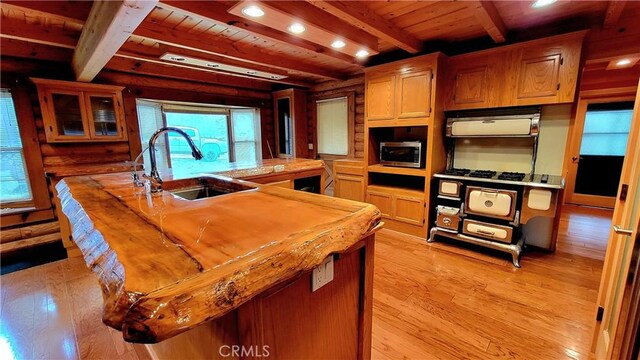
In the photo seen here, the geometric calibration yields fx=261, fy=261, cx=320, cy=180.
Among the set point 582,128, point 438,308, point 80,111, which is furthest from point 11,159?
point 582,128

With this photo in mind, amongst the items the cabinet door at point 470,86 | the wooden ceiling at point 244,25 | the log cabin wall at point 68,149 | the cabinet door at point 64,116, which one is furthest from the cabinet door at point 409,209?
the cabinet door at point 64,116

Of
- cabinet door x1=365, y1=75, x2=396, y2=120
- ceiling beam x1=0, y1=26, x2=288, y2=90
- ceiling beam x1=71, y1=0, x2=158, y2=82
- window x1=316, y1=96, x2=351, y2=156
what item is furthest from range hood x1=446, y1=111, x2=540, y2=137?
ceiling beam x1=71, y1=0, x2=158, y2=82

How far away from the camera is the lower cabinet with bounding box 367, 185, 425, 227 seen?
3330mm

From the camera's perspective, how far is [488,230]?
2820mm

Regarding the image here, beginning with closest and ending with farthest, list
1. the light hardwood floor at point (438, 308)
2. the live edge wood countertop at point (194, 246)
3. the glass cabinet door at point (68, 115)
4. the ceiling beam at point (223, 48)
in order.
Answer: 1. the live edge wood countertop at point (194, 246)
2. the light hardwood floor at point (438, 308)
3. the ceiling beam at point (223, 48)
4. the glass cabinet door at point (68, 115)

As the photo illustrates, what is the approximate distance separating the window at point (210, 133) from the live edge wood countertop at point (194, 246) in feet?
10.4

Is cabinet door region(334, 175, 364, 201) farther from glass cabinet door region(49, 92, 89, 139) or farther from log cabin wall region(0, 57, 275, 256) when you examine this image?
glass cabinet door region(49, 92, 89, 139)

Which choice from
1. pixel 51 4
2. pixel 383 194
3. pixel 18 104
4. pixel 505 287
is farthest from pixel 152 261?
pixel 18 104

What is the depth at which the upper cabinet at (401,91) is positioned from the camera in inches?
121

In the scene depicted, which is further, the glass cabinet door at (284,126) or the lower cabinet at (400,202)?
the glass cabinet door at (284,126)

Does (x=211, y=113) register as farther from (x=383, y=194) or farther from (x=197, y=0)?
(x=383, y=194)

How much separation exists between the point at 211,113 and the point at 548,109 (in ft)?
15.7

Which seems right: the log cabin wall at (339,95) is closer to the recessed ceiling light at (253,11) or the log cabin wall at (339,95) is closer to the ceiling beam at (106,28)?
the recessed ceiling light at (253,11)

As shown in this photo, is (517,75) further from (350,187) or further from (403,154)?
(350,187)
